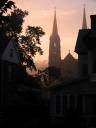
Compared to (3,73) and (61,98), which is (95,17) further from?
(3,73)

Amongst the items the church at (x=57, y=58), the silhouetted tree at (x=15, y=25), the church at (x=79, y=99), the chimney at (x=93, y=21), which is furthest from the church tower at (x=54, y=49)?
the church at (x=79, y=99)

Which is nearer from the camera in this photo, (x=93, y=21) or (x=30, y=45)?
(x=93, y=21)

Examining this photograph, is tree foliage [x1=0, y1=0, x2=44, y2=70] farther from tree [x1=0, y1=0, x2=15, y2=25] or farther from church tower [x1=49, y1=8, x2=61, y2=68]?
church tower [x1=49, y1=8, x2=61, y2=68]

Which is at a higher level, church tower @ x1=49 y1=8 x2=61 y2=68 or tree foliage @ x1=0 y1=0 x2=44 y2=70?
church tower @ x1=49 y1=8 x2=61 y2=68

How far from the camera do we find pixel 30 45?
226 feet

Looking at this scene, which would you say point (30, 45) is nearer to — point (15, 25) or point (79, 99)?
point (15, 25)

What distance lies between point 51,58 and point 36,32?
94.2 meters

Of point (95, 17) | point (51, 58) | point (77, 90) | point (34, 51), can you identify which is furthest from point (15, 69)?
point (51, 58)

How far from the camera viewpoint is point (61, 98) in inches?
1375

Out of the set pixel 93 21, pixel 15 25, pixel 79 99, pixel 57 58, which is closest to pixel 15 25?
pixel 15 25

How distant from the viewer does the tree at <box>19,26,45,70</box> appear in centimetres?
6750

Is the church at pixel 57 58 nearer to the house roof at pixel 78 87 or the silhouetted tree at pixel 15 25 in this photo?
the silhouetted tree at pixel 15 25

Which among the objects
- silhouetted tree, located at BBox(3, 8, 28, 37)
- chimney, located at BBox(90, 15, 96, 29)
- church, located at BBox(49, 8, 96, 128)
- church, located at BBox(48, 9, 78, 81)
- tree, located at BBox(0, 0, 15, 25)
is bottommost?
church, located at BBox(49, 8, 96, 128)

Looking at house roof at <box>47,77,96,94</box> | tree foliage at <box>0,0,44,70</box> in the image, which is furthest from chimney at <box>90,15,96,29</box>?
tree foliage at <box>0,0,44,70</box>
